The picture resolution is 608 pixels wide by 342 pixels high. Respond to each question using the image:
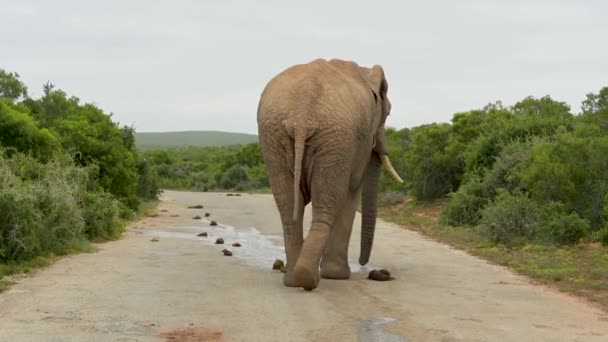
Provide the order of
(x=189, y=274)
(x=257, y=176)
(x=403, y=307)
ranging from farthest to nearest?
(x=257, y=176) → (x=189, y=274) → (x=403, y=307)

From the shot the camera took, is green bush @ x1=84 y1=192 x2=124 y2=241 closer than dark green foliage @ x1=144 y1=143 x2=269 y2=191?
Yes

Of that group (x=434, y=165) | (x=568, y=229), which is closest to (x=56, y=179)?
(x=568, y=229)

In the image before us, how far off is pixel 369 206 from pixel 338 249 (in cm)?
192

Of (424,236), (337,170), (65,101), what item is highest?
(65,101)

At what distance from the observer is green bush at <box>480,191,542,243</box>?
658 inches

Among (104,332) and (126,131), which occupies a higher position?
(126,131)

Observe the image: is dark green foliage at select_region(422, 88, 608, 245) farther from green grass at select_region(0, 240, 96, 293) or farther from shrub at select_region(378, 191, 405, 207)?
shrub at select_region(378, 191, 405, 207)

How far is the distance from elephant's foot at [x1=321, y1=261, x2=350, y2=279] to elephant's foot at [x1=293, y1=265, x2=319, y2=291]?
1.26 meters

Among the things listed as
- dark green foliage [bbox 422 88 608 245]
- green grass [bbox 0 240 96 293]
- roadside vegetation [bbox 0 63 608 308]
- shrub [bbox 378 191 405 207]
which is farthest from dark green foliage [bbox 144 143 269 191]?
green grass [bbox 0 240 96 293]

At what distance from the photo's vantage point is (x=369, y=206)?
42.2ft

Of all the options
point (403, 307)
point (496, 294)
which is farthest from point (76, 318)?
point (496, 294)

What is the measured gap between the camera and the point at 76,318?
766 cm

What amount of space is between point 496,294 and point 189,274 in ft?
13.9

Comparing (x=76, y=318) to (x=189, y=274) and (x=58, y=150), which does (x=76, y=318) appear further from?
(x=58, y=150)
